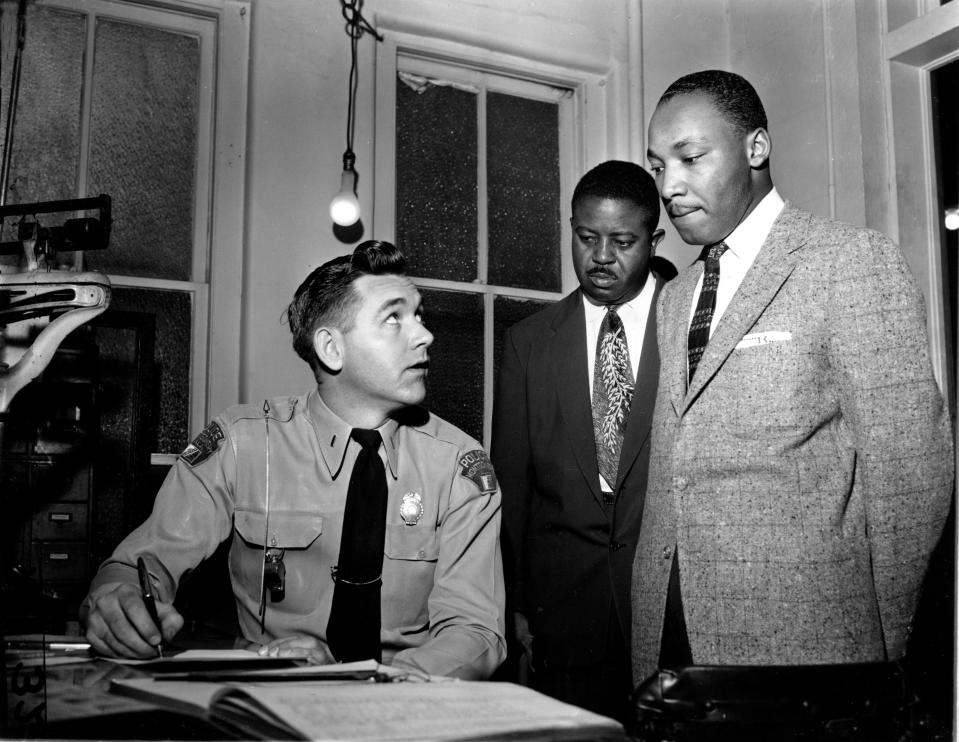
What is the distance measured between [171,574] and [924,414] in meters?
1.50

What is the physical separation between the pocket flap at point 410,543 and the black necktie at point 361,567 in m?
0.02

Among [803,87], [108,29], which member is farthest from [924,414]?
[108,29]

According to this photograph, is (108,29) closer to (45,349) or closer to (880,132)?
(45,349)

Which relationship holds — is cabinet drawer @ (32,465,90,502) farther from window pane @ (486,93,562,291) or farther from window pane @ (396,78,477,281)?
window pane @ (486,93,562,291)

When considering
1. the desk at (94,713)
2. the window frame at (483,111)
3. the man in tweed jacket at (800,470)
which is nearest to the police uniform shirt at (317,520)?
the man in tweed jacket at (800,470)

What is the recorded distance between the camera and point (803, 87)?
330cm

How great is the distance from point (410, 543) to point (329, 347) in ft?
1.75

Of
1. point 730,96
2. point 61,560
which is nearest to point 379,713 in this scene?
point 730,96

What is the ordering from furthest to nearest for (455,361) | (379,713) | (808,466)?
(455,361) → (808,466) → (379,713)

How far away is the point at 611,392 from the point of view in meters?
2.55

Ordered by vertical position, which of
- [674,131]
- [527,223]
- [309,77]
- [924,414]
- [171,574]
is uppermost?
[309,77]

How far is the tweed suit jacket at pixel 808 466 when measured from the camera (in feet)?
5.22

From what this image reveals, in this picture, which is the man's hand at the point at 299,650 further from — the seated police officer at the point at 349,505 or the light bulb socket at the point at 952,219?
the light bulb socket at the point at 952,219

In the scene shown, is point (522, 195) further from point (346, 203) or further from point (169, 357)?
point (169, 357)
